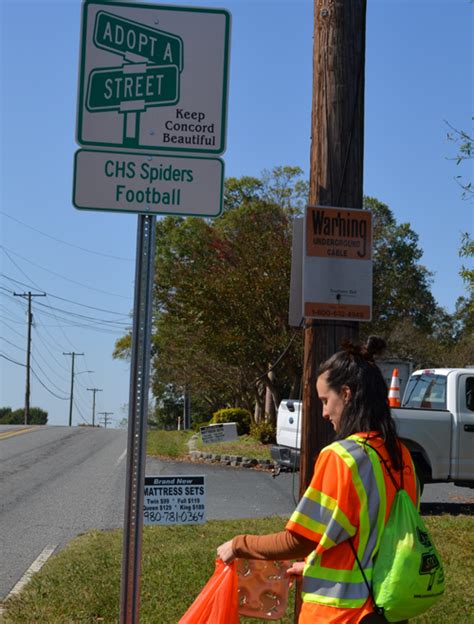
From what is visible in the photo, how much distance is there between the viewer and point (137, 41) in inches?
146

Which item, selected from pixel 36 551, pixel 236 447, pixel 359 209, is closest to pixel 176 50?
pixel 359 209

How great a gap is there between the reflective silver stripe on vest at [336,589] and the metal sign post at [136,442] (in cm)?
82

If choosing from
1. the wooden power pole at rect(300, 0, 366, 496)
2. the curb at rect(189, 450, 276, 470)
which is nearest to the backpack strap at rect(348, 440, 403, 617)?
the wooden power pole at rect(300, 0, 366, 496)

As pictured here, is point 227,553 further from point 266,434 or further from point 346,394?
point 266,434

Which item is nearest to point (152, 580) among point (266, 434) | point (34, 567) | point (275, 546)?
point (34, 567)

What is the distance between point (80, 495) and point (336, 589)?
1247 cm

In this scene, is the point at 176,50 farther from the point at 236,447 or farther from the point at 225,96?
the point at 236,447

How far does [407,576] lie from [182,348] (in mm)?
31614

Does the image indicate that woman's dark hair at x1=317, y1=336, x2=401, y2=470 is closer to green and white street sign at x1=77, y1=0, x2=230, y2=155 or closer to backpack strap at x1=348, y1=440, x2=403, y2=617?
backpack strap at x1=348, y1=440, x2=403, y2=617

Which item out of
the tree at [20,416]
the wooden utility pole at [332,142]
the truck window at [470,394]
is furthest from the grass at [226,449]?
the tree at [20,416]

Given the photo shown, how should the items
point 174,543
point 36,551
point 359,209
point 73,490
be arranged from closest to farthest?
point 359,209
point 174,543
point 36,551
point 73,490

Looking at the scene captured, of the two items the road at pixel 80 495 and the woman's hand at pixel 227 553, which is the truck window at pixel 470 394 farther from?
the woman's hand at pixel 227 553

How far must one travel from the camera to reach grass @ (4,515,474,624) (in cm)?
637

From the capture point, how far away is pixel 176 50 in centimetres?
375
